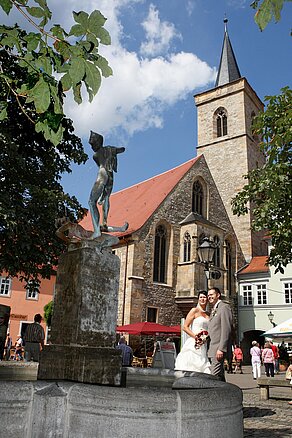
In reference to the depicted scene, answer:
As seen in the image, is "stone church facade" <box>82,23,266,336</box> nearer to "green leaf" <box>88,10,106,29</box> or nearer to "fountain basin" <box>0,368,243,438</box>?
"fountain basin" <box>0,368,243,438</box>

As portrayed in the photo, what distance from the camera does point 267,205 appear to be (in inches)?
444

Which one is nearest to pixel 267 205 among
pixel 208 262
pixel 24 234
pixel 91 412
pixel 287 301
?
pixel 208 262

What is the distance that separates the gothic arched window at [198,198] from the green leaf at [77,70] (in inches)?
1047

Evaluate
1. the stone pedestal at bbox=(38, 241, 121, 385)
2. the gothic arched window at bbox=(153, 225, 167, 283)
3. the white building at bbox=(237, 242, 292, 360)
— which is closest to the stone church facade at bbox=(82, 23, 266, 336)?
the gothic arched window at bbox=(153, 225, 167, 283)

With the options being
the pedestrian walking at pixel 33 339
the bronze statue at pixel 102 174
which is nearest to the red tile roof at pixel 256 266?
the pedestrian walking at pixel 33 339

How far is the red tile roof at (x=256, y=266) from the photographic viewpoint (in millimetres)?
29438

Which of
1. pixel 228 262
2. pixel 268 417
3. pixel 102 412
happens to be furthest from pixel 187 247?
pixel 102 412

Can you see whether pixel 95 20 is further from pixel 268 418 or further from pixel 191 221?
pixel 191 221

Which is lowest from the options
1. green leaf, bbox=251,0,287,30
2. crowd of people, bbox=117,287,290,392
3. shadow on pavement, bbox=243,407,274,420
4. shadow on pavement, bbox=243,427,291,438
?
shadow on pavement, bbox=243,427,291,438

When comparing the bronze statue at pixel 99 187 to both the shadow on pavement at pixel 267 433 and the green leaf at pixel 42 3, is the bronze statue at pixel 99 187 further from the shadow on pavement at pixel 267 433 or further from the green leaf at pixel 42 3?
the shadow on pavement at pixel 267 433

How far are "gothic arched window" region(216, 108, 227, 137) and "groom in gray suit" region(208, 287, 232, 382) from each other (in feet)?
108

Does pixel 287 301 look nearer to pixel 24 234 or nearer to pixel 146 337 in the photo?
pixel 146 337

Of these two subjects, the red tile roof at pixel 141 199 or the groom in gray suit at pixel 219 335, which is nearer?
the groom in gray suit at pixel 219 335

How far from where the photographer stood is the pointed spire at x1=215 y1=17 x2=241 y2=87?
40188mm
